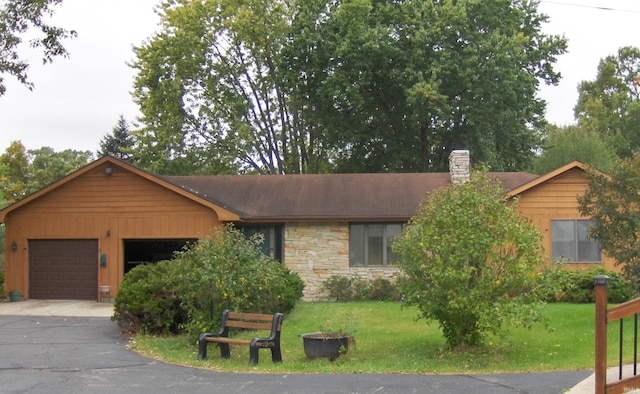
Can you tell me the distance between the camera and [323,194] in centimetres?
2538

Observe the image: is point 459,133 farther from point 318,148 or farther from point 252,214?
point 252,214

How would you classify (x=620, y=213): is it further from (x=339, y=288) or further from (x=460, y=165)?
(x=339, y=288)

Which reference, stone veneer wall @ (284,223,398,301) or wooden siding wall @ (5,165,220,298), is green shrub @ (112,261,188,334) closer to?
wooden siding wall @ (5,165,220,298)

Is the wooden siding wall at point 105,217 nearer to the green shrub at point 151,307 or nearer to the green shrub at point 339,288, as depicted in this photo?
the green shrub at point 339,288

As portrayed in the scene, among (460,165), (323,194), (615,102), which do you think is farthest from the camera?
(615,102)

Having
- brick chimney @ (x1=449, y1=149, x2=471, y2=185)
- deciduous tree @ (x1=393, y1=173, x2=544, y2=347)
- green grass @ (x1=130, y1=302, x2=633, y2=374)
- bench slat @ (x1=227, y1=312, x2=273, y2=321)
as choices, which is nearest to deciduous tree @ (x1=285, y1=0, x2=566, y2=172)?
brick chimney @ (x1=449, y1=149, x2=471, y2=185)

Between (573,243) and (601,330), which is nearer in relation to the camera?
(601,330)

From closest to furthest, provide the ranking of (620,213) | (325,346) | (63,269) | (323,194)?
1. (325,346)
2. (620,213)
3. (63,269)
4. (323,194)

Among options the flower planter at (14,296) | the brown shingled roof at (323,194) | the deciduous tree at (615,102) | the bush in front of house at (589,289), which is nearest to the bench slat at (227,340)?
the bush in front of house at (589,289)

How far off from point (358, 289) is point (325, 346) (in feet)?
36.0

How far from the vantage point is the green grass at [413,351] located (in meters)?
11.5

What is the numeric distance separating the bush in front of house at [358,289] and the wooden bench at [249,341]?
9.58 meters

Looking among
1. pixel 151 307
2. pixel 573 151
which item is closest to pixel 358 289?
pixel 151 307

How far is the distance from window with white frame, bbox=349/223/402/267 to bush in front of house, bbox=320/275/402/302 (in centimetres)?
65
